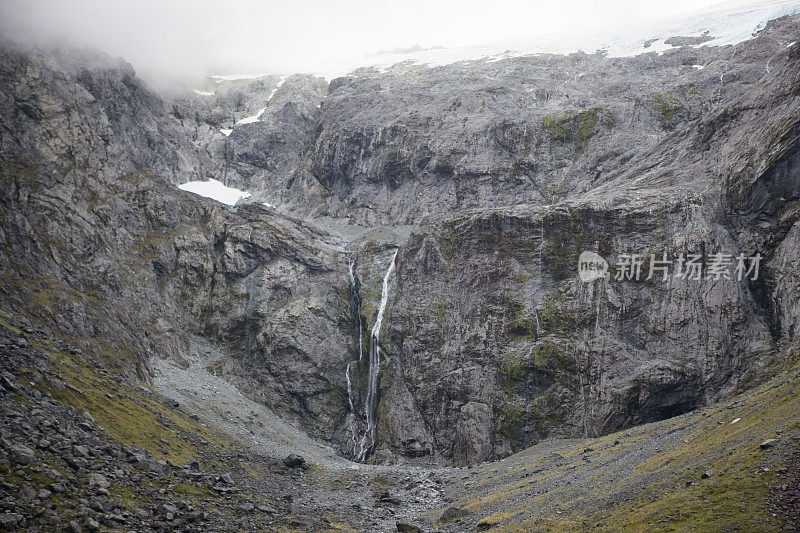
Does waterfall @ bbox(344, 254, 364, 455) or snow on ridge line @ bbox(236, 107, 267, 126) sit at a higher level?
snow on ridge line @ bbox(236, 107, 267, 126)

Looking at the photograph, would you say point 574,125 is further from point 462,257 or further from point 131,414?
point 131,414

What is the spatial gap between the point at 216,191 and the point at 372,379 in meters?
91.7

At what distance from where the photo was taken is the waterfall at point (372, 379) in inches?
3243

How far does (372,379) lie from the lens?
295 ft

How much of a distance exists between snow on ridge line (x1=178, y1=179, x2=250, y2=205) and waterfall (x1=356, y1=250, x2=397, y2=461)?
72920 mm

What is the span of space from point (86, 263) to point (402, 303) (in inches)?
1969

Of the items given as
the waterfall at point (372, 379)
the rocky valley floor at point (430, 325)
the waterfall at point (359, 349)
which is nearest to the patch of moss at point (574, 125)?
the rocky valley floor at point (430, 325)

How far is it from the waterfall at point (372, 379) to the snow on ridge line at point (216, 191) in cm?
7292

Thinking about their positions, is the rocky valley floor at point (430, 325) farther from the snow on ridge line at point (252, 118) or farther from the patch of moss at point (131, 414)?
the snow on ridge line at point (252, 118)

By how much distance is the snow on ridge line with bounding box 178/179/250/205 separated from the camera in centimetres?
15300

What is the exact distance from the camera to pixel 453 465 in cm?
7444

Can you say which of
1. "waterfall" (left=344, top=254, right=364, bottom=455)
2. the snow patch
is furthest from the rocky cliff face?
the snow patch

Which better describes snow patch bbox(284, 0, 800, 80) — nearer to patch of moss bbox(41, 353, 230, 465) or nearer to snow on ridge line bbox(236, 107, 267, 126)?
snow on ridge line bbox(236, 107, 267, 126)

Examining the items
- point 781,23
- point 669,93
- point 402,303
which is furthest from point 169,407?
point 781,23
